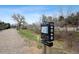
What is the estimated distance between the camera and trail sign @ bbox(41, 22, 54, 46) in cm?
217

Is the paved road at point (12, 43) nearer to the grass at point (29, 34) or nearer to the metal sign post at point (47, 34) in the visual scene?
the grass at point (29, 34)

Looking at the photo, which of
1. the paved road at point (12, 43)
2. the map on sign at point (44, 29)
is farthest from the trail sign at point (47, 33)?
the paved road at point (12, 43)

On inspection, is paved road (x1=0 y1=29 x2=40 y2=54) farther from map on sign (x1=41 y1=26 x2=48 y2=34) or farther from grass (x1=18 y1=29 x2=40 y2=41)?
map on sign (x1=41 y1=26 x2=48 y2=34)

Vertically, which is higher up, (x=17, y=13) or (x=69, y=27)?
(x=17, y=13)

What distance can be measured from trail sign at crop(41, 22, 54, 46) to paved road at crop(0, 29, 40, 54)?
0.22m

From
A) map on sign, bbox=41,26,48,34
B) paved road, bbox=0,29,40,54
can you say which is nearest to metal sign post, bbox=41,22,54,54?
map on sign, bbox=41,26,48,34

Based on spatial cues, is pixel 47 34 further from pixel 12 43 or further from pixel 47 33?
pixel 12 43

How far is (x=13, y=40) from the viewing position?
216 cm

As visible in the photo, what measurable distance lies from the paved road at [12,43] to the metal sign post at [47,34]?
21cm

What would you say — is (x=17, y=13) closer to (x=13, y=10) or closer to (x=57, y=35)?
(x=13, y=10)

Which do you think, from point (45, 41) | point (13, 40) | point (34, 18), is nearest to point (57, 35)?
point (45, 41)
